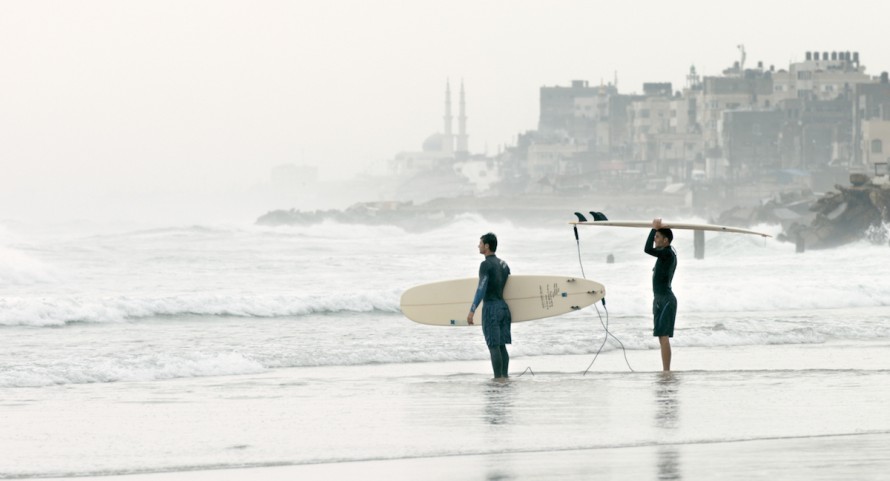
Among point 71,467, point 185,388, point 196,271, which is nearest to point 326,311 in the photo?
point 185,388

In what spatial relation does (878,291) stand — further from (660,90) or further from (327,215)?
(660,90)

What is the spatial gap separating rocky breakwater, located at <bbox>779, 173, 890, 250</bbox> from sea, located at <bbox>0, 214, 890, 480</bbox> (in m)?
31.4

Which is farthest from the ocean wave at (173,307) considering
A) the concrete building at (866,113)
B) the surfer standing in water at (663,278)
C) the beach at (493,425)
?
the concrete building at (866,113)

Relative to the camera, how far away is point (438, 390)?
1101 cm

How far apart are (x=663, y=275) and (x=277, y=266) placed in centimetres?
3015

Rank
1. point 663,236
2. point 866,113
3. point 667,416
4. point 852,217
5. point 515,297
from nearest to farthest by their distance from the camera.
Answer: point 667,416, point 663,236, point 515,297, point 852,217, point 866,113

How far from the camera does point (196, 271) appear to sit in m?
38.6

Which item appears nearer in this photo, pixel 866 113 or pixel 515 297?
pixel 515 297

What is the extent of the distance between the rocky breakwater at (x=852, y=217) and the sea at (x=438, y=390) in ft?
103

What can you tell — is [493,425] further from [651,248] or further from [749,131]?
[749,131]

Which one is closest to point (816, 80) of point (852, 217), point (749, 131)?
point (749, 131)

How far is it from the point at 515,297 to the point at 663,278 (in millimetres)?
1967

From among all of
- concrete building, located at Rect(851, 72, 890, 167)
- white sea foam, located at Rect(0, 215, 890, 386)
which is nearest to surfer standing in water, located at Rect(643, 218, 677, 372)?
white sea foam, located at Rect(0, 215, 890, 386)

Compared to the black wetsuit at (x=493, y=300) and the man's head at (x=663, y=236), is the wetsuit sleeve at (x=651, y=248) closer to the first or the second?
the man's head at (x=663, y=236)
